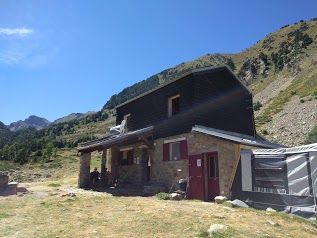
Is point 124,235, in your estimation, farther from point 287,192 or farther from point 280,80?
point 280,80

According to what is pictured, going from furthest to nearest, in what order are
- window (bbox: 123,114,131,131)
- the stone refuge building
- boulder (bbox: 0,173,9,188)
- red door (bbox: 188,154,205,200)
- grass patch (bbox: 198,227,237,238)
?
1. window (bbox: 123,114,131,131)
2. boulder (bbox: 0,173,9,188)
3. red door (bbox: 188,154,205,200)
4. the stone refuge building
5. grass patch (bbox: 198,227,237,238)

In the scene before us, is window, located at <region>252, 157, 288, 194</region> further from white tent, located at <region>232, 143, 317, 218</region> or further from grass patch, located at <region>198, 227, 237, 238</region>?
grass patch, located at <region>198, 227, 237, 238</region>

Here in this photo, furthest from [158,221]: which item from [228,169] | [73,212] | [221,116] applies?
[221,116]

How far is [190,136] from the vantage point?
16.6 metres

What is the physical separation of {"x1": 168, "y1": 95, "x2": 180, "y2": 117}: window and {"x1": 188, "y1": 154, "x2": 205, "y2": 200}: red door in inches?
161

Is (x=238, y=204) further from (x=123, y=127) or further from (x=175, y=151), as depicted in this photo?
(x=123, y=127)

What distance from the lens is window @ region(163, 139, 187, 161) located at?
55.5ft

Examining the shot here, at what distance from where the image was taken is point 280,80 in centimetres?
7631

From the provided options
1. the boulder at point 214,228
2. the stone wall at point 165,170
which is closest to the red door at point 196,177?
the stone wall at point 165,170

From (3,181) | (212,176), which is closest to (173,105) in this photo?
(212,176)

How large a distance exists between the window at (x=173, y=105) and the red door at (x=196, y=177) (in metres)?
4.09

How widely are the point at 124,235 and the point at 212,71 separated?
1423 centimetres

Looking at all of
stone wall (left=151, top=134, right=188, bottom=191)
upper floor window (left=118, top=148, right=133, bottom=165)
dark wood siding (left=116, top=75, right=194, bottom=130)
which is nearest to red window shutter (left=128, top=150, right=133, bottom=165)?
upper floor window (left=118, top=148, right=133, bottom=165)

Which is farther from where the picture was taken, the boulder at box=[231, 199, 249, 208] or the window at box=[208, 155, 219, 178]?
the window at box=[208, 155, 219, 178]
